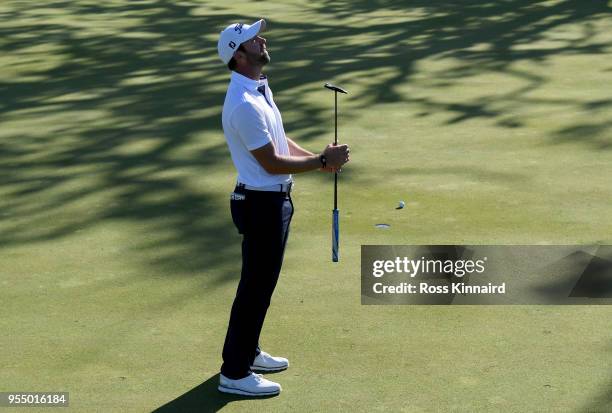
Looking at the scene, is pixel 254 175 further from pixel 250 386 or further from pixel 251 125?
pixel 250 386

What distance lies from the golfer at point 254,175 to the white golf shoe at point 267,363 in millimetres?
319

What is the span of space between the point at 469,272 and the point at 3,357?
10.6 feet

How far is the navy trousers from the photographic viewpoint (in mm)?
6098

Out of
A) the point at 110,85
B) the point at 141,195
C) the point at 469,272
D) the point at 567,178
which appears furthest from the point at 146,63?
the point at 469,272

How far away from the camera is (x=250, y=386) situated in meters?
6.27

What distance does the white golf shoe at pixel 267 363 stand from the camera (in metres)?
6.61

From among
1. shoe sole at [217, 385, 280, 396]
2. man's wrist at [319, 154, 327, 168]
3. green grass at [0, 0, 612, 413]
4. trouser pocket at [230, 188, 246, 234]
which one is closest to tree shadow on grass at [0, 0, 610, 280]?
green grass at [0, 0, 612, 413]

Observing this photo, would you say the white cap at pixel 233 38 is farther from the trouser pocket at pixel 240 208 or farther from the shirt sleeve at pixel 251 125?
the trouser pocket at pixel 240 208

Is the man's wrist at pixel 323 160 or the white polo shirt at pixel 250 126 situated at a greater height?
the white polo shirt at pixel 250 126

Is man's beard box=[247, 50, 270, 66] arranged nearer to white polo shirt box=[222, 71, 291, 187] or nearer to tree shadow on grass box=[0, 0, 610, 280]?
white polo shirt box=[222, 71, 291, 187]

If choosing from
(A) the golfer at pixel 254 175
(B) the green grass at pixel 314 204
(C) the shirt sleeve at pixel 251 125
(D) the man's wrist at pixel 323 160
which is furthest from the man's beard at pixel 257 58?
(B) the green grass at pixel 314 204

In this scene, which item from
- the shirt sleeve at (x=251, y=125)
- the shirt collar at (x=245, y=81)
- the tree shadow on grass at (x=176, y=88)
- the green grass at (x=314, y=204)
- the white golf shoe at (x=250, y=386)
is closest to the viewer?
the shirt sleeve at (x=251, y=125)

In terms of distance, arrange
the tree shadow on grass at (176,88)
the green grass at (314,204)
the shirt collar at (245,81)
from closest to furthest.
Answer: the shirt collar at (245,81), the green grass at (314,204), the tree shadow on grass at (176,88)

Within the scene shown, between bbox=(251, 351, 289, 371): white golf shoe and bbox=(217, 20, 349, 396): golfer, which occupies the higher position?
bbox=(217, 20, 349, 396): golfer
